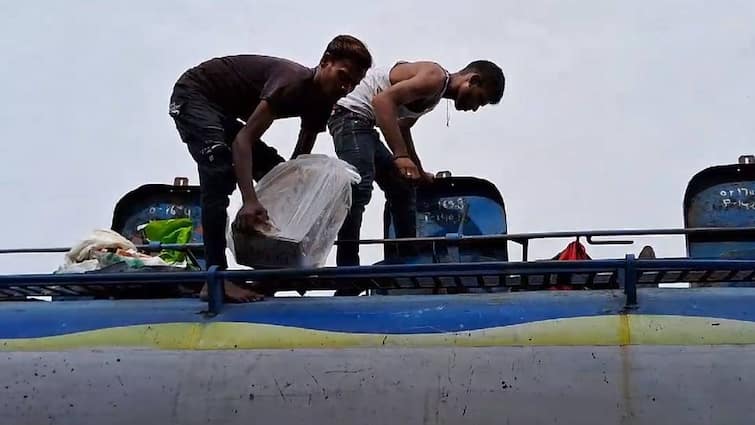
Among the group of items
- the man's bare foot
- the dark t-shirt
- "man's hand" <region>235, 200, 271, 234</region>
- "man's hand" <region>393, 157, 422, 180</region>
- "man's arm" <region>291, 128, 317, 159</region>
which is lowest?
the man's bare foot

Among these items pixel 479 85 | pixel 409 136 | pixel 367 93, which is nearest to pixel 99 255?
pixel 367 93

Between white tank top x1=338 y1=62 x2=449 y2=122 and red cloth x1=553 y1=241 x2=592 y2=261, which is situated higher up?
white tank top x1=338 y1=62 x2=449 y2=122

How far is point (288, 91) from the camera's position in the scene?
13.8 ft

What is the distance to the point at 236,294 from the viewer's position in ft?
12.8

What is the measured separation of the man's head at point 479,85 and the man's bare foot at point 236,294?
5.07 feet

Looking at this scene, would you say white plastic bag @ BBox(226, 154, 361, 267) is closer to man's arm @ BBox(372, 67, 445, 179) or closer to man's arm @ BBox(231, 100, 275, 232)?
man's arm @ BBox(231, 100, 275, 232)

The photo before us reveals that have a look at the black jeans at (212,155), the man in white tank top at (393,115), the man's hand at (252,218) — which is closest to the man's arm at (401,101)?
the man in white tank top at (393,115)

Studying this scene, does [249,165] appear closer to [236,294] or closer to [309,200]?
[309,200]

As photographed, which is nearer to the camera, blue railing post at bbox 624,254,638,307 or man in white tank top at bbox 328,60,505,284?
blue railing post at bbox 624,254,638,307

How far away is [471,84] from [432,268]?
1594mm

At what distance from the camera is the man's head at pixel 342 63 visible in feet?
13.8

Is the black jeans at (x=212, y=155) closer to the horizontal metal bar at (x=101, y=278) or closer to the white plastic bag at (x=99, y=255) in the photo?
the white plastic bag at (x=99, y=255)

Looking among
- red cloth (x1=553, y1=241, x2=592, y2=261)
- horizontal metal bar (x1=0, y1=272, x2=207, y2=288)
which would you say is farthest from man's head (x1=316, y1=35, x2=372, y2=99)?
red cloth (x1=553, y1=241, x2=592, y2=261)

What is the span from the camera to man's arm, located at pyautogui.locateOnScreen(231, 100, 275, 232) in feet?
13.2
